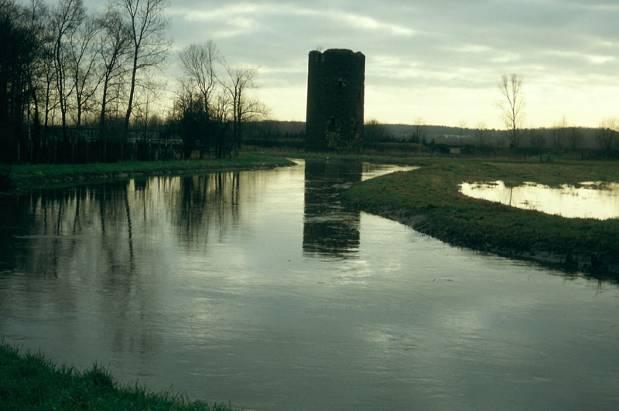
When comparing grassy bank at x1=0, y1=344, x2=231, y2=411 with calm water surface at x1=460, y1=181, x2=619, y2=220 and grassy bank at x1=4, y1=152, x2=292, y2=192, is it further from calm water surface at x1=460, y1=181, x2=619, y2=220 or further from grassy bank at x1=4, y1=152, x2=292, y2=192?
grassy bank at x1=4, y1=152, x2=292, y2=192

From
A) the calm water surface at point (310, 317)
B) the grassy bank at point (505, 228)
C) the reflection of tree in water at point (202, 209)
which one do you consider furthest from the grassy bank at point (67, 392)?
the grassy bank at point (505, 228)

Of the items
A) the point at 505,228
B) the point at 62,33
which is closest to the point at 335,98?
the point at 62,33

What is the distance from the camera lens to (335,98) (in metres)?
89.8

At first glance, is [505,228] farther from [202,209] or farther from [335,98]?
[335,98]

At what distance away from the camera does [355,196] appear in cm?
2888

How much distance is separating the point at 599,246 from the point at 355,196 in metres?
14.3

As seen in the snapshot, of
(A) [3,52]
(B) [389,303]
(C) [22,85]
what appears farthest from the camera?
(C) [22,85]

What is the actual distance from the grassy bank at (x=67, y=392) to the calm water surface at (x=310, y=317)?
0.53 metres

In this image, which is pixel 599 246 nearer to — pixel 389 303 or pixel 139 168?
pixel 389 303

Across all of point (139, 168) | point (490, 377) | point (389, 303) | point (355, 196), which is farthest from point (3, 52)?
point (490, 377)

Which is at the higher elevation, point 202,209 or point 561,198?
point 561,198

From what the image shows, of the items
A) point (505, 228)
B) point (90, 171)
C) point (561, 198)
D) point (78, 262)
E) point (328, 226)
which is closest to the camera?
point (78, 262)

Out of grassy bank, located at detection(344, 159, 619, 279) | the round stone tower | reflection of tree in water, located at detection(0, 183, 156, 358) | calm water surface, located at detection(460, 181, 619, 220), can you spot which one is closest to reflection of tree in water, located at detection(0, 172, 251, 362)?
reflection of tree in water, located at detection(0, 183, 156, 358)

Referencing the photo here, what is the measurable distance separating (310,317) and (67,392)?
4.17 metres
